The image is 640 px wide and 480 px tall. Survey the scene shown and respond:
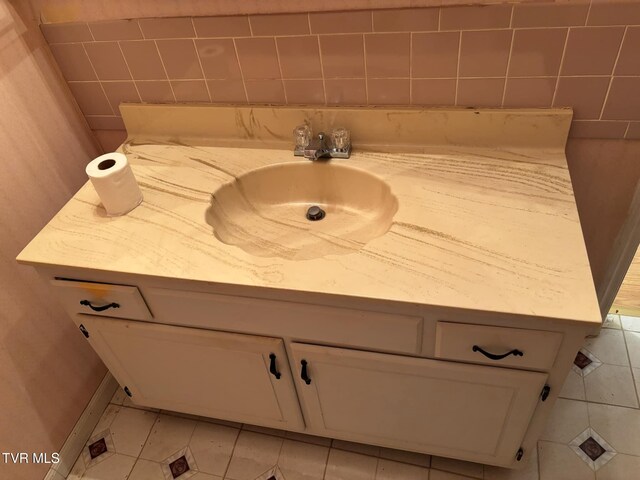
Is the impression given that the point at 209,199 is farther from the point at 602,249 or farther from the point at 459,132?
the point at 602,249

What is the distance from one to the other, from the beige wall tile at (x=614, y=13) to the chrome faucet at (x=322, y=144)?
586 mm

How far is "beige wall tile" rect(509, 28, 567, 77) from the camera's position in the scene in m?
1.06

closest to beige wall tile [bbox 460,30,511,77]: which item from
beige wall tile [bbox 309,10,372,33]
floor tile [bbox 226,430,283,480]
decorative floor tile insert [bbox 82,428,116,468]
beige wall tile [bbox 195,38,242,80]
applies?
beige wall tile [bbox 309,10,372,33]

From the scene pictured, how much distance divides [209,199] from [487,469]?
1.11m

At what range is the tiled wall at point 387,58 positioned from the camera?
3.46ft

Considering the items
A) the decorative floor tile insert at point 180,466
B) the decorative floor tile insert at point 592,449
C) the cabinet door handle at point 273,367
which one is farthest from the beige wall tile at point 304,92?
the decorative floor tile insert at point 592,449

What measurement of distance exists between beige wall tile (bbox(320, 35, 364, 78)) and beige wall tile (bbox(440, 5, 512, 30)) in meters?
0.20

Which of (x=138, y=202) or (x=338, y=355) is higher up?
(x=138, y=202)

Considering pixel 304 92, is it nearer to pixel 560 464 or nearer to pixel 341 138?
pixel 341 138

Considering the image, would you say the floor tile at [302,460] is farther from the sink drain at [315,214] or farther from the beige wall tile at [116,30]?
the beige wall tile at [116,30]

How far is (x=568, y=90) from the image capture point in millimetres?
1126

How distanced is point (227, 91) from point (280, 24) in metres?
0.24

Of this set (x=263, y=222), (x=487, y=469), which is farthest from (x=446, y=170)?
(x=487, y=469)

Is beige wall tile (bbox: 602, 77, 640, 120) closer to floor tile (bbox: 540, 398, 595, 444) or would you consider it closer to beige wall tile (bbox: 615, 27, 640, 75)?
beige wall tile (bbox: 615, 27, 640, 75)
